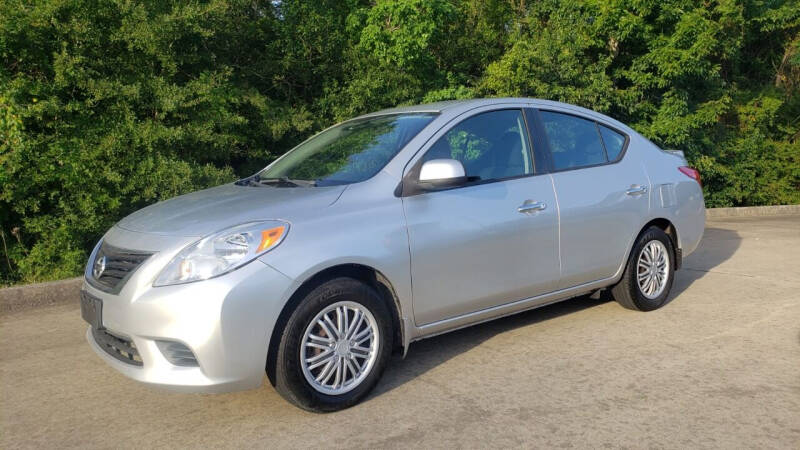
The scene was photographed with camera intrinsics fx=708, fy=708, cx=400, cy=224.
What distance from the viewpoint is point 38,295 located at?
21.7ft

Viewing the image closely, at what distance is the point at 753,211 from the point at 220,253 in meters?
13.2

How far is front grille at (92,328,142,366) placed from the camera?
3648mm

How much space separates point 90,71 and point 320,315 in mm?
5577

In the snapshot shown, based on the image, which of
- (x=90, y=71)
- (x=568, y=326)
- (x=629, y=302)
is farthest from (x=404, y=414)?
(x=90, y=71)

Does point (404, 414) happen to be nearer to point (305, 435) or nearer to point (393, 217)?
point (305, 435)

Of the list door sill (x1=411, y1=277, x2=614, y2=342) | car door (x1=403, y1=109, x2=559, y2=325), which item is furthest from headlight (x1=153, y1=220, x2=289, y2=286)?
door sill (x1=411, y1=277, x2=614, y2=342)

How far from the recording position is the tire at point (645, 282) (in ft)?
18.0

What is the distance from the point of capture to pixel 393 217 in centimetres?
405

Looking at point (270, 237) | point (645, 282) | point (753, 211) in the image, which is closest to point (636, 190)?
point (645, 282)

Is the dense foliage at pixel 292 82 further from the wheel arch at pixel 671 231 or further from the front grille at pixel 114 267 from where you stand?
the wheel arch at pixel 671 231

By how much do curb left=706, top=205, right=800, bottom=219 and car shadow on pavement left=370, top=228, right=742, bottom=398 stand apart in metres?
5.86

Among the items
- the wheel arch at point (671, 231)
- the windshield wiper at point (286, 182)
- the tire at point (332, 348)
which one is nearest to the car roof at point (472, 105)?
the windshield wiper at point (286, 182)

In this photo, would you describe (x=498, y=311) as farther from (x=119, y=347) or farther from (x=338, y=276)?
(x=119, y=347)

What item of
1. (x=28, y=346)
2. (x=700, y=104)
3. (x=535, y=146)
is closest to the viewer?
(x=535, y=146)
